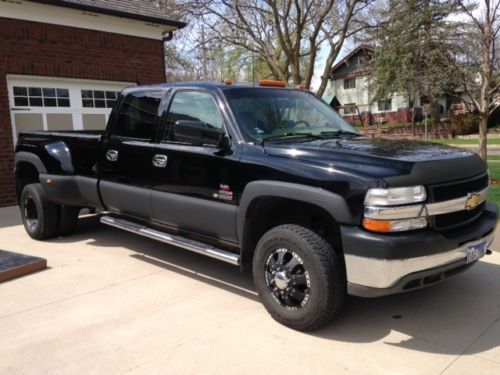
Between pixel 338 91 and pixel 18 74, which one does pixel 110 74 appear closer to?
pixel 18 74

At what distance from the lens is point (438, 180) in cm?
343

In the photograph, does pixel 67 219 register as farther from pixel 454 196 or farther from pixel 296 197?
pixel 454 196

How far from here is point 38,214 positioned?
6.54 metres

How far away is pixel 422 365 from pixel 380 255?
79 cm

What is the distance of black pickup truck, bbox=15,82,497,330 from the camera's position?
3.31m

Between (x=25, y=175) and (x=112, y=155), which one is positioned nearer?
(x=112, y=155)

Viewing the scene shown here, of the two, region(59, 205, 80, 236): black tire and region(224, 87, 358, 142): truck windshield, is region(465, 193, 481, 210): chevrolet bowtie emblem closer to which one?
region(224, 87, 358, 142): truck windshield

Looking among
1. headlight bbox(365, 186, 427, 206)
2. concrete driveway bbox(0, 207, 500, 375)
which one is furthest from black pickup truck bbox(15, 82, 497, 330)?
concrete driveway bbox(0, 207, 500, 375)

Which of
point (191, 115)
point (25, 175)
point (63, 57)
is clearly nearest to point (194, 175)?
point (191, 115)

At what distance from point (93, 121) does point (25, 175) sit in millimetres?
4138

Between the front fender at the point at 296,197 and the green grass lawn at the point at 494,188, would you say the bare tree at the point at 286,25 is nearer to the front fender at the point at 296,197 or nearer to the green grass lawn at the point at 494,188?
the green grass lawn at the point at 494,188

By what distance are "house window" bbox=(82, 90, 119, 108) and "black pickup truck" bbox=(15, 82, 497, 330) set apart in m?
5.33

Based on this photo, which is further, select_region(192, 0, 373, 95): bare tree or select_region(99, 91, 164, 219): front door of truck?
select_region(192, 0, 373, 95): bare tree

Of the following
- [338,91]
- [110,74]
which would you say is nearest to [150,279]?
[110,74]
